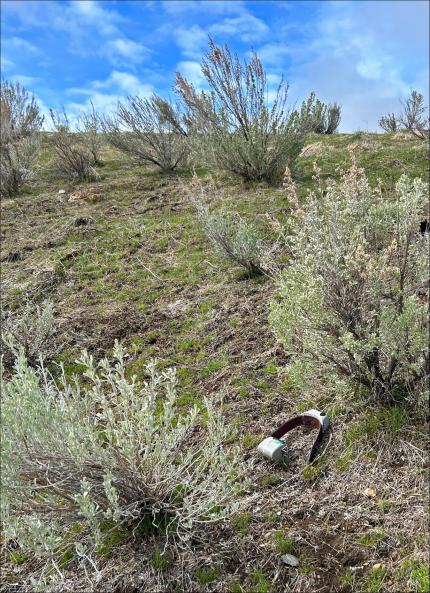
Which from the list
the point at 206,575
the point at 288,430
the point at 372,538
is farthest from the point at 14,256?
the point at 372,538

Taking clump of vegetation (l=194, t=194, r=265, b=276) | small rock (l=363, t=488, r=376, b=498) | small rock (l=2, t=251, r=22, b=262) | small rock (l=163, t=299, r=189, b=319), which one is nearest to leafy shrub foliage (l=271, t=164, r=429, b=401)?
small rock (l=363, t=488, r=376, b=498)

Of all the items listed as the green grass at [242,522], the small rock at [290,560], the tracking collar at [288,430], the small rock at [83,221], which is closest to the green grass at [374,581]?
the small rock at [290,560]

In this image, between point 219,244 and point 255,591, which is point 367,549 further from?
point 219,244

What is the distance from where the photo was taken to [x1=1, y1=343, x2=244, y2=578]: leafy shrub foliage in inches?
82.2

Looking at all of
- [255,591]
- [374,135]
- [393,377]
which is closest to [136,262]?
[393,377]

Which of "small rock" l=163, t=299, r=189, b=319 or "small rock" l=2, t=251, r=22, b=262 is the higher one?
"small rock" l=2, t=251, r=22, b=262

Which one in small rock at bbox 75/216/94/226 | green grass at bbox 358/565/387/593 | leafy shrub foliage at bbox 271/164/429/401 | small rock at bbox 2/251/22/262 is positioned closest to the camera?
green grass at bbox 358/565/387/593

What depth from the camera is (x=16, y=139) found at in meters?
10.7

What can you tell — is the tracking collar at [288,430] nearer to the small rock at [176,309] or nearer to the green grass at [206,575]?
the green grass at [206,575]

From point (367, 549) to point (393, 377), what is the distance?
0.93 meters

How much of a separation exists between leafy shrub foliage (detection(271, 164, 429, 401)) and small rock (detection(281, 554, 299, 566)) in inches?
38.6

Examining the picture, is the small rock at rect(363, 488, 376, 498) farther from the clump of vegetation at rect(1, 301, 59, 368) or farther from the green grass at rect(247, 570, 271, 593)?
the clump of vegetation at rect(1, 301, 59, 368)

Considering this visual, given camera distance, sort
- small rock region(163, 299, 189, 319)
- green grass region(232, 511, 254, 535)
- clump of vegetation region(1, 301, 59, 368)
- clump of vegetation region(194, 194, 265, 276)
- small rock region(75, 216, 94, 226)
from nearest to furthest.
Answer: green grass region(232, 511, 254, 535) < clump of vegetation region(1, 301, 59, 368) < small rock region(163, 299, 189, 319) < clump of vegetation region(194, 194, 265, 276) < small rock region(75, 216, 94, 226)

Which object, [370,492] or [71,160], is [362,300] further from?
[71,160]
